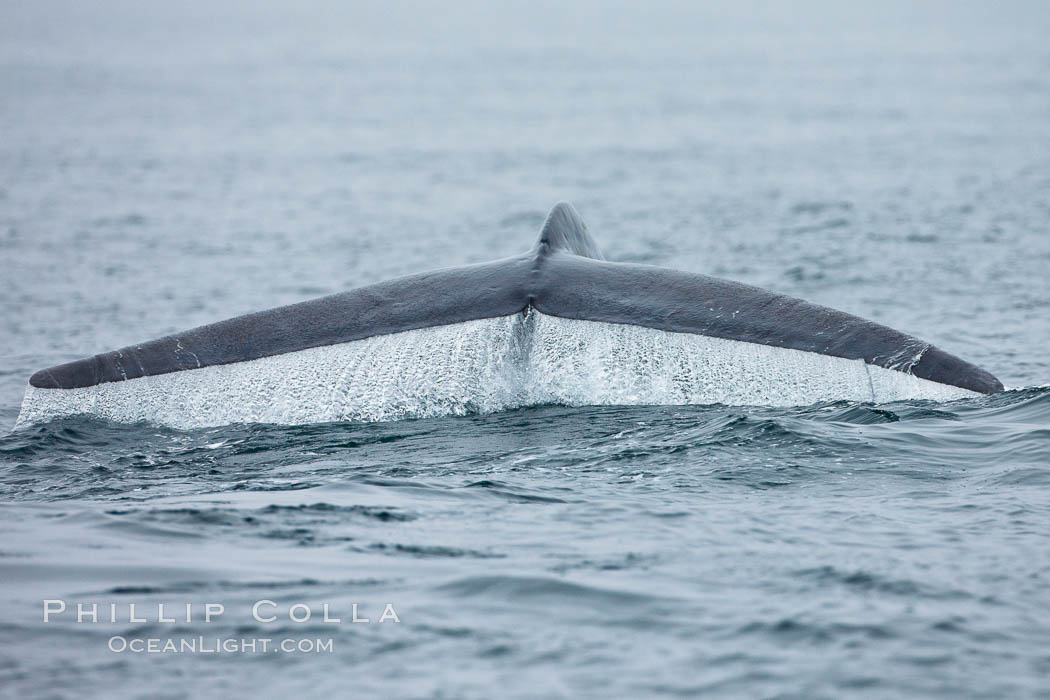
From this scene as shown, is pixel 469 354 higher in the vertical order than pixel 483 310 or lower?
lower

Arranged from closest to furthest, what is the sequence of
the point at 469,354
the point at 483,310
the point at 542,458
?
the point at 542,458, the point at 483,310, the point at 469,354

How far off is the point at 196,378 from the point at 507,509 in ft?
8.23

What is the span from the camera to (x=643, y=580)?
21.3 feet

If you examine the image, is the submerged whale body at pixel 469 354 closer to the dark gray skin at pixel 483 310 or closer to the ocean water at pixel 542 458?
the dark gray skin at pixel 483 310

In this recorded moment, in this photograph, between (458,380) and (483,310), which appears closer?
(483,310)

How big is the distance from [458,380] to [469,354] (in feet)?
0.64

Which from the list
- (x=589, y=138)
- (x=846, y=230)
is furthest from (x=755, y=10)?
(x=846, y=230)

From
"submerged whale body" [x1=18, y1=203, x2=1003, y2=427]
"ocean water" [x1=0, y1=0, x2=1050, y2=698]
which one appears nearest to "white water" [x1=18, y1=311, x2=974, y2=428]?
"submerged whale body" [x1=18, y1=203, x2=1003, y2=427]

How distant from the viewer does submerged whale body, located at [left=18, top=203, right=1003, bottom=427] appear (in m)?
8.70

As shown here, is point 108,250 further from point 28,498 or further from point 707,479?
point 707,479

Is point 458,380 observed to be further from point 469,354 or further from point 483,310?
point 483,310

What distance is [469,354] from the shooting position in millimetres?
9039

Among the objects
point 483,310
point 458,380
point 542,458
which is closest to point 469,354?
point 458,380

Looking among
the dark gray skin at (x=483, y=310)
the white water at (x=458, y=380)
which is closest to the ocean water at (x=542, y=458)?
the white water at (x=458, y=380)
